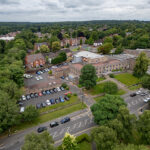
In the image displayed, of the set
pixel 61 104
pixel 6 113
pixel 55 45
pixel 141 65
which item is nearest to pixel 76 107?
pixel 61 104

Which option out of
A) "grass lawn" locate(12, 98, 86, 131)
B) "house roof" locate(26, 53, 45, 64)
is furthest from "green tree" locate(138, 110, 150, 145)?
"house roof" locate(26, 53, 45, 64)

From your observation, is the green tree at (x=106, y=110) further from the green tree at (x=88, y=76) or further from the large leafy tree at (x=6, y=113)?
the large leafy tree at (x=6, y=113)

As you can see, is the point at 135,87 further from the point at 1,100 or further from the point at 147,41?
the point at 147,41

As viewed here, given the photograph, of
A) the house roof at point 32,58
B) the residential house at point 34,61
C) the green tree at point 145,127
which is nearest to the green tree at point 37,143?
the green tree at point 145,127

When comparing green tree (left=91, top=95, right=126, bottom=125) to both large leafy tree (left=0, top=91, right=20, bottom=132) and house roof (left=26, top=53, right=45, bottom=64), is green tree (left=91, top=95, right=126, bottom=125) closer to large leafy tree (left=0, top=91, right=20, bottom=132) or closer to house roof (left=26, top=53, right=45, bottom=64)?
large leafy tree (left=0, top=91, right=20, bottom=132)

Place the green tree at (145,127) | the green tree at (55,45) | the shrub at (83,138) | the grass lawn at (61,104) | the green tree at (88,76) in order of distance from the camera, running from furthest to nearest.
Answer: the green tree at (55,45), the green tree at (88,76), the grass lawn at (61,104), the shrub at (83,138), the green tree at (145,127)
